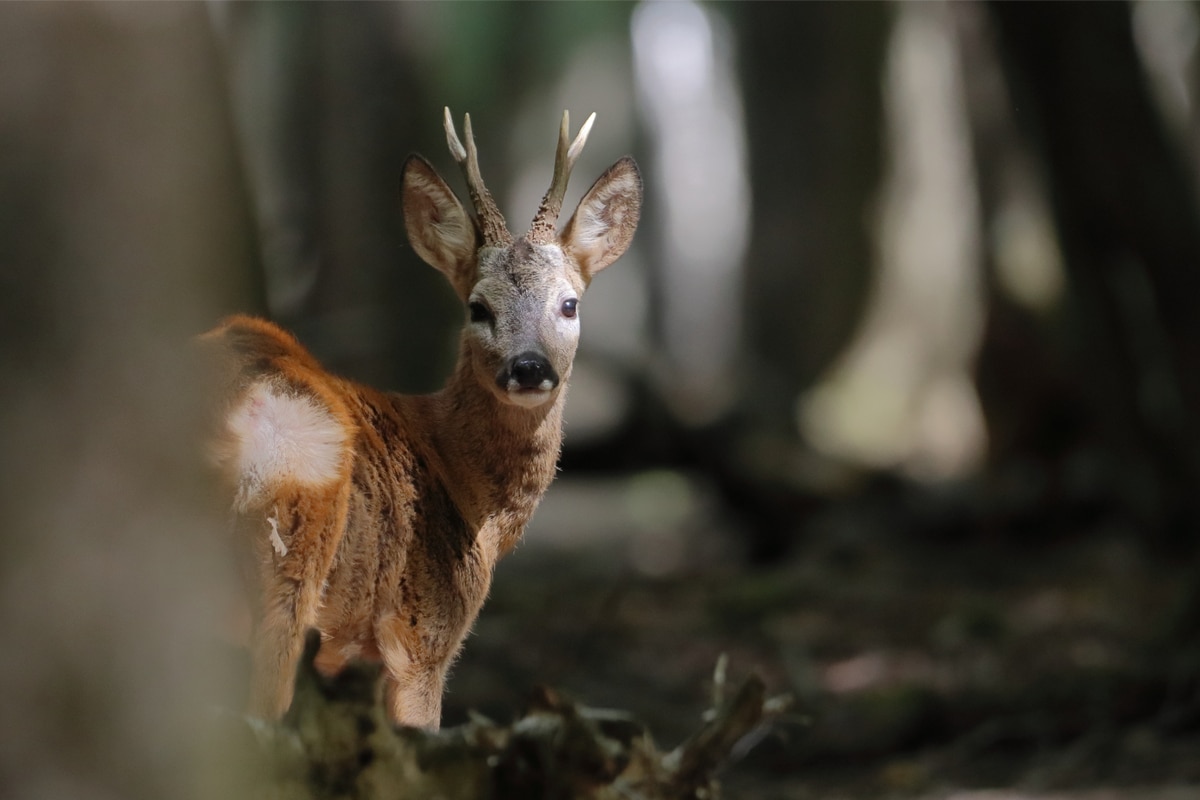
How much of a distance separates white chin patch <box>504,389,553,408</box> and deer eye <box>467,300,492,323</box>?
0.26 metres

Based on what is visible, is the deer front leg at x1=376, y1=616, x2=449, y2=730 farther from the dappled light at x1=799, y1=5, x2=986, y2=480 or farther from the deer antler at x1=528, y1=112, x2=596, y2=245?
the dappled light at x1=799, y1=5, x2=986, y2=480

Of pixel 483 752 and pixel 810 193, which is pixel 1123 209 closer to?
pixel 810 193

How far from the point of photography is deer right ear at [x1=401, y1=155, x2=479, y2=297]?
419 cm

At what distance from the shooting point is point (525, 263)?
173 inches

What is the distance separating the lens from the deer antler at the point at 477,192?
12.8ft

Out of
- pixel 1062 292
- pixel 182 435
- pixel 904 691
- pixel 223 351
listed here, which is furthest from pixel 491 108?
pixel 1062 292

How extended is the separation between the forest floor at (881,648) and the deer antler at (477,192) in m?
2.87

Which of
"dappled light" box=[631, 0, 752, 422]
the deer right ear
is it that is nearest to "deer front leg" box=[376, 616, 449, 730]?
the deer right ear

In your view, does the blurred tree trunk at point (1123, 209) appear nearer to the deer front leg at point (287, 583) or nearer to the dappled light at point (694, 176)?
the dappled light at point (694, 176)

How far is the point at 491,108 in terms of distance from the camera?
763 centimetres

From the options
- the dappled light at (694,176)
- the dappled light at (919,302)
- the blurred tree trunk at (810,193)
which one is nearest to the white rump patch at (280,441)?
the dappled light at (919,302)

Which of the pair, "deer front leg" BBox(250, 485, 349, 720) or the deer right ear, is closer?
"deer front leg" BBox(250, 485, 349, 720)

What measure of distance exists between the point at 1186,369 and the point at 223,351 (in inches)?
394

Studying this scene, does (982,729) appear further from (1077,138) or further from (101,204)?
(101,204)
